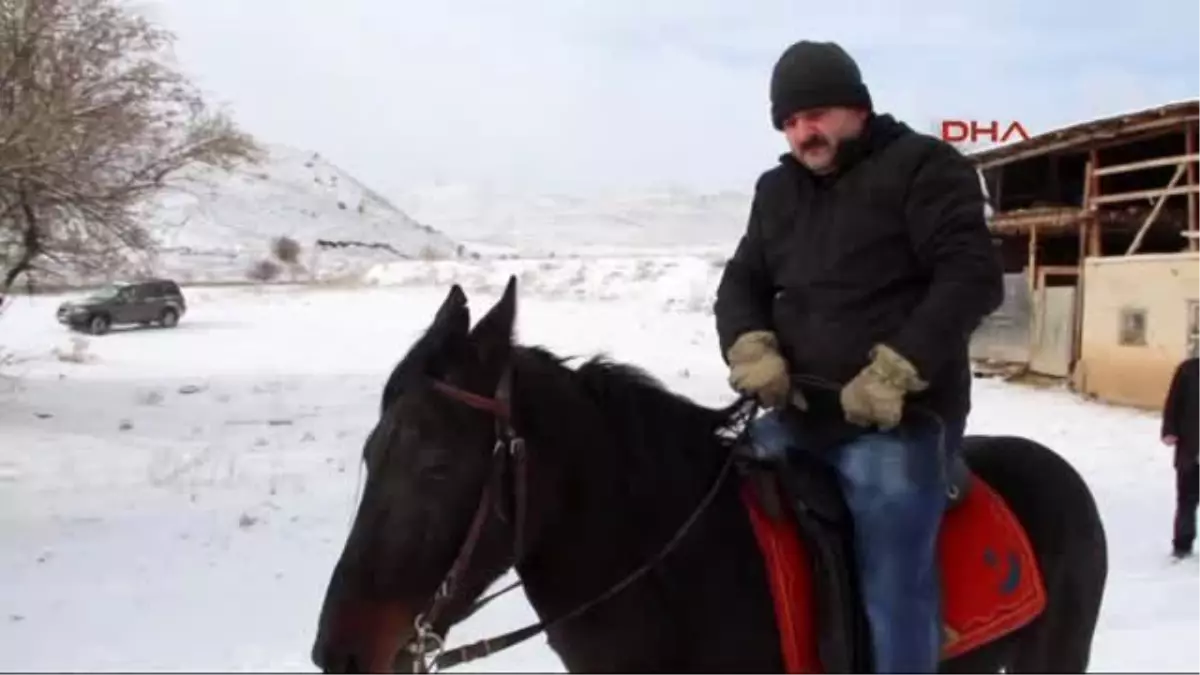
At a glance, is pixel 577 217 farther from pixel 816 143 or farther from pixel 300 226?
pixel 816 143

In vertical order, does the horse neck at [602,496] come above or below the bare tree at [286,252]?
above

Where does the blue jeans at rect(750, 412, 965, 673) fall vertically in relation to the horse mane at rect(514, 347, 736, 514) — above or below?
below

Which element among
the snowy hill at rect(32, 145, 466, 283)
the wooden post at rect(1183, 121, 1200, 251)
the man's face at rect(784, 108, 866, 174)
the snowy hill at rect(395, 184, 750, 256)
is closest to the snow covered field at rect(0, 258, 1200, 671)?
the wooden post at rect(1183, 121, 1200, 251)

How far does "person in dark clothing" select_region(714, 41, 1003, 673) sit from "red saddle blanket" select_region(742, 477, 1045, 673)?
15cm

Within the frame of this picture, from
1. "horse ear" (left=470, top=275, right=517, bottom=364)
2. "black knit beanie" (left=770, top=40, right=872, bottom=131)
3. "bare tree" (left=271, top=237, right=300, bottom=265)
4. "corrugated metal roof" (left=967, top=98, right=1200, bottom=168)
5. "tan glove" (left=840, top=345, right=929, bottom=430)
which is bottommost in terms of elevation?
"bare tree" (left=271, top=237, right=300, bottom=265)

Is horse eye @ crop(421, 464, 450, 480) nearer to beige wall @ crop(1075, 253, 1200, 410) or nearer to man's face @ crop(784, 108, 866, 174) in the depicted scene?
man's face @ crop(784, 108, 866, 174)

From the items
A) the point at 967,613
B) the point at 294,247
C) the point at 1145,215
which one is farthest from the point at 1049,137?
the point at 294,247

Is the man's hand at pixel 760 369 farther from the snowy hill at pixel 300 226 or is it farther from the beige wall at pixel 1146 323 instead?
the snowy hill at pixel 300 226

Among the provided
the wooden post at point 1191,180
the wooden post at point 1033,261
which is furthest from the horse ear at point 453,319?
the wooden post at point 1033,261

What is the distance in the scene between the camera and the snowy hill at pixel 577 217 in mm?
113812

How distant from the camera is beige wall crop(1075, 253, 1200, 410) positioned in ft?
71.7

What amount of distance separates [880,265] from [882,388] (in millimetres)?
365

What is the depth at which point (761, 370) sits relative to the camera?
3.12m

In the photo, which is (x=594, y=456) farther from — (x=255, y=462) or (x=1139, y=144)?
(x=1139, y=144)
